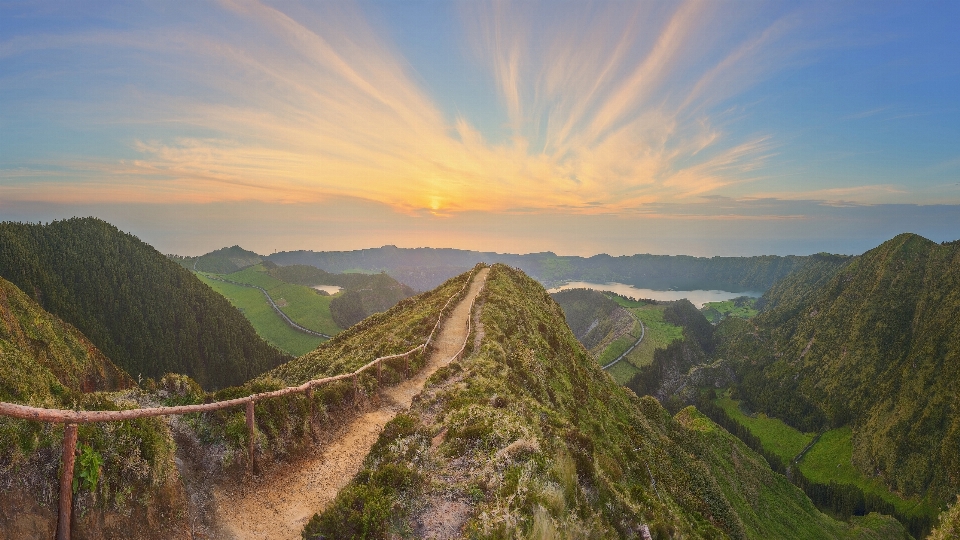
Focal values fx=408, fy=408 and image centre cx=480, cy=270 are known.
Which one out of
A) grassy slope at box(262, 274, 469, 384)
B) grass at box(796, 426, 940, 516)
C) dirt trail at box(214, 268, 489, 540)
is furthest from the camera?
grass at box(796, 426, 940, 516)

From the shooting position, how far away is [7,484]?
29.7 ft

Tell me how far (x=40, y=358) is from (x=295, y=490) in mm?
66381

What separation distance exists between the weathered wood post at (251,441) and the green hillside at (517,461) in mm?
3786

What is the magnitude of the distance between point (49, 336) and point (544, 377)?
79.4 m

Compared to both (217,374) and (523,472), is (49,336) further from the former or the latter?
(523,472)

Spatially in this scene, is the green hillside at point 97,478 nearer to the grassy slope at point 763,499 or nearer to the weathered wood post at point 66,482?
the weathered wood post at point 66,482

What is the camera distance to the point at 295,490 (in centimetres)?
1576

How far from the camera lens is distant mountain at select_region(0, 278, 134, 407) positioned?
36688 millimetres

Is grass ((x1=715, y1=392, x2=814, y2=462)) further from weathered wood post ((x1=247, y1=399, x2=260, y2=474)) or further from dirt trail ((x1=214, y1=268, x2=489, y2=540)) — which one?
weathered wood post ((x1=247, y1=399, x2=260, y2=474))

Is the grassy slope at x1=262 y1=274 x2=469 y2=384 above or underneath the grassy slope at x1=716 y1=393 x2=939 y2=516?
above

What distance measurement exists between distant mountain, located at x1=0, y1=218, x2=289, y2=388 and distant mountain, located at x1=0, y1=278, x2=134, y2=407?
50.9m

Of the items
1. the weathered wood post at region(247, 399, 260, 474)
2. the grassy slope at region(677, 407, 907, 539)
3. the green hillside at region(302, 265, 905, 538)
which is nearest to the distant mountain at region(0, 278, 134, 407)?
the green hillside at region(302, 265, 905, 538)

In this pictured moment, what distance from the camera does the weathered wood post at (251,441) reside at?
15625mm

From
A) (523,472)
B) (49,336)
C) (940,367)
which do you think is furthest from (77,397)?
(940,367)
